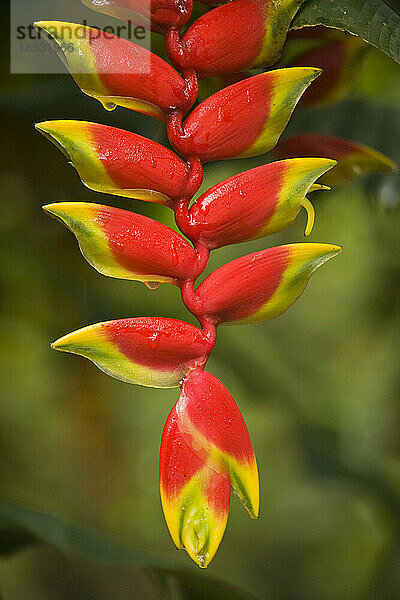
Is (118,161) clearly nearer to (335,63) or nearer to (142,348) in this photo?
(142,348)

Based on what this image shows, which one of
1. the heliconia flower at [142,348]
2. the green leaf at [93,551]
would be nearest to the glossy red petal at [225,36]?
the heliconia flower at [142,348]

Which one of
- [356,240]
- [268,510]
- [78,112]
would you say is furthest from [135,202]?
[268,510]

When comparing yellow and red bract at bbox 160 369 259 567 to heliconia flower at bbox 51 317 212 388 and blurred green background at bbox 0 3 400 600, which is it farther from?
blurred green background at bbox 0 3 400 600

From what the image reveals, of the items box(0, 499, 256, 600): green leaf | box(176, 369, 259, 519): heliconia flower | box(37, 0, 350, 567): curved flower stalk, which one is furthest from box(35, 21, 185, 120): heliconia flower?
box(0, 499, 256, 600): green leaf

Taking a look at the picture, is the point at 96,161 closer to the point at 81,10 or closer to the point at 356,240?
the point at 81,10

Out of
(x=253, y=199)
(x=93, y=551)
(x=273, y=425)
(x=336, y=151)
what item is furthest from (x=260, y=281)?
(x=273, y=425)

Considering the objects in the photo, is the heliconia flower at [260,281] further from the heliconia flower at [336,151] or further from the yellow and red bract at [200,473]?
the heliconia flower at [336,151]
